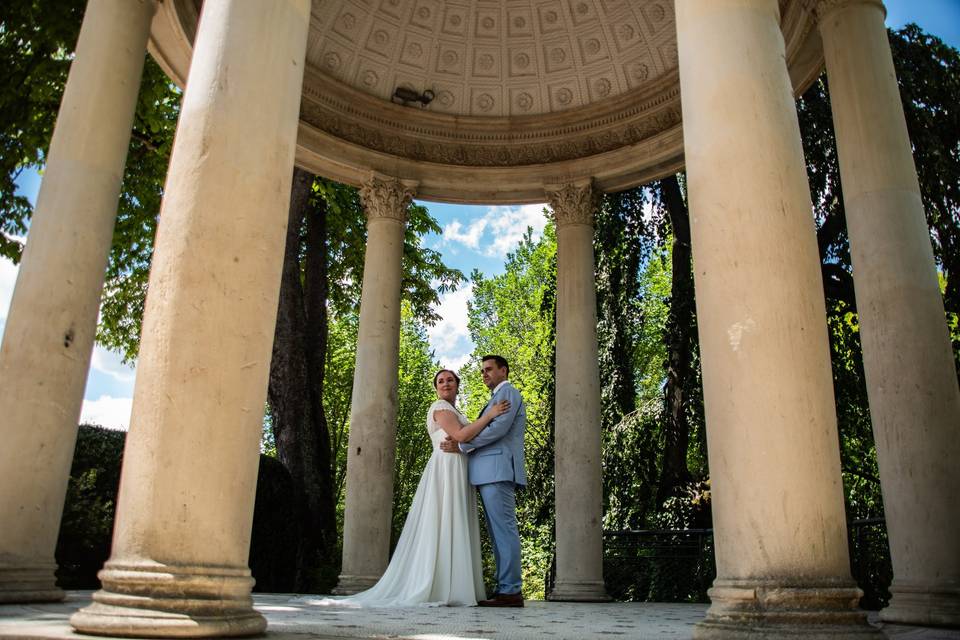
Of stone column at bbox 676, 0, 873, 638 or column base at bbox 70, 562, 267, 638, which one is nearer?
column base at bbox 70, 562, 267, 638

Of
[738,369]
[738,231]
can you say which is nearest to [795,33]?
[738,231]

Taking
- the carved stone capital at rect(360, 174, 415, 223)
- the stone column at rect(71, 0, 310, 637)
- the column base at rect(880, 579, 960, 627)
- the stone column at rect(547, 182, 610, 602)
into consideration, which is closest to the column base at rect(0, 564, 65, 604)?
the stone column at rect(71, 0, 310, 637)

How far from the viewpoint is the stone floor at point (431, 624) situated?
11.3m

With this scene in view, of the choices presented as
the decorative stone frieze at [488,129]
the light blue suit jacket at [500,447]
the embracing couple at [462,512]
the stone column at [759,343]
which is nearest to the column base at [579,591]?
the embracing couple at [462,512]

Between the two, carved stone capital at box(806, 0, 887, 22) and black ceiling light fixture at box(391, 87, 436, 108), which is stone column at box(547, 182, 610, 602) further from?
carved stone capital at box(806, 0, 887, 22)

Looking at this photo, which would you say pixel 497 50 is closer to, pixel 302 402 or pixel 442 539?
pixel 302 402

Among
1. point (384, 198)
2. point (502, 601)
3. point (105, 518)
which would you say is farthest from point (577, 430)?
point (105, 518)

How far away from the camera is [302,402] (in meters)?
40.5

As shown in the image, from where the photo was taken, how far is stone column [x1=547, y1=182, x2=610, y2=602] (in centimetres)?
2722

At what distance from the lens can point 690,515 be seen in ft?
115

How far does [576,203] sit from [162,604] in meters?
25.5

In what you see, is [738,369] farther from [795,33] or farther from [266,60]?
[795,33]

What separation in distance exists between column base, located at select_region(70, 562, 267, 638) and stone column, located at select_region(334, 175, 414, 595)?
17.1 metres

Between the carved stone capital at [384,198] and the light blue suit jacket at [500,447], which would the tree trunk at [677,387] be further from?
the light blue suit jacket at [500,447]
